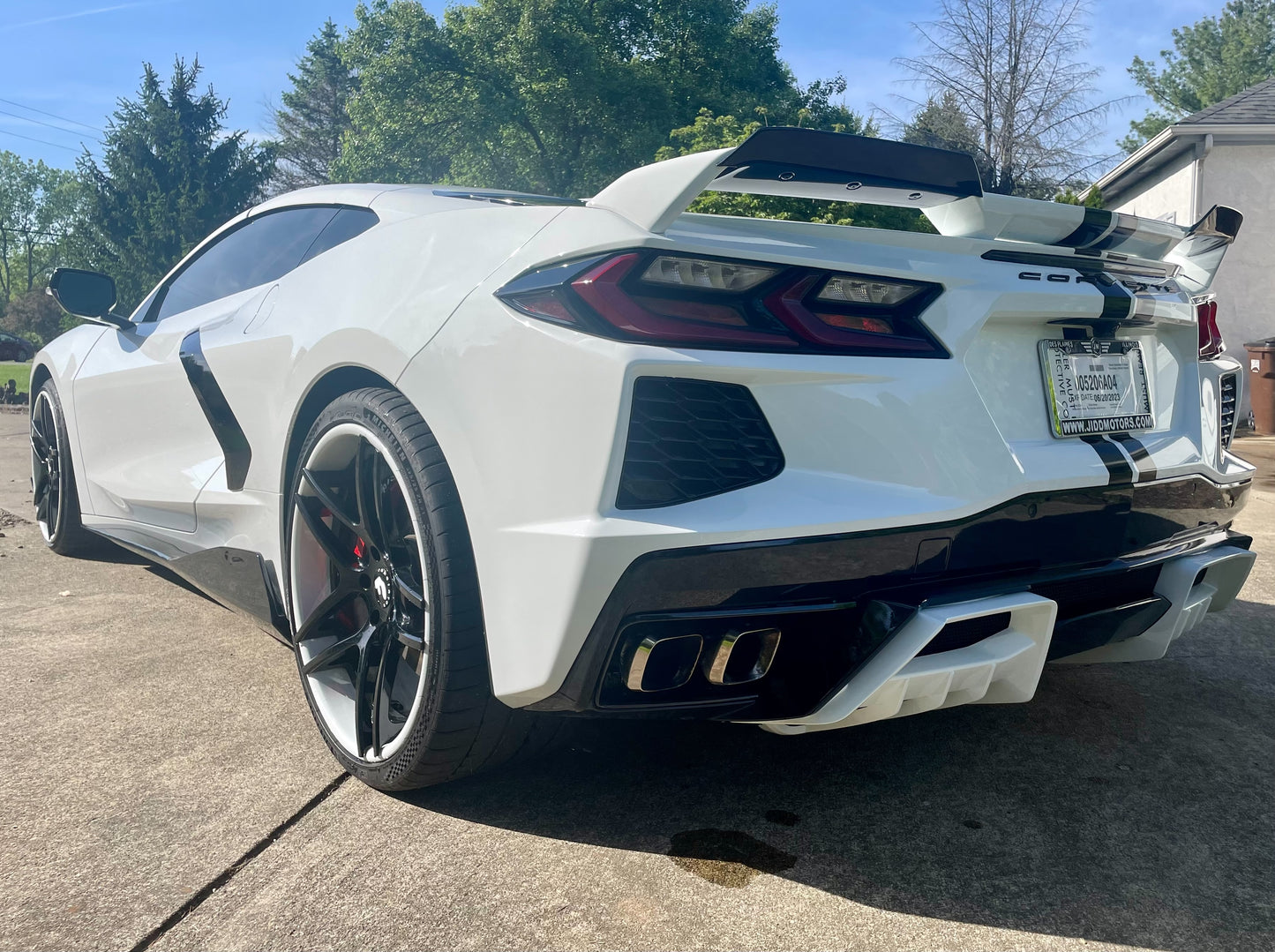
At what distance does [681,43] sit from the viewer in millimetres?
35094

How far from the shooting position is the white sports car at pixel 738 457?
1.63m

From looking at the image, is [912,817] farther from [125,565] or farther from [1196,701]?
[125,565]

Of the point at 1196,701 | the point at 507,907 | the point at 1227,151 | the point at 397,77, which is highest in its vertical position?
the point at 397,77

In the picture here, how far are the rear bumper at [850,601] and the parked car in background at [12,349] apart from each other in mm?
51627

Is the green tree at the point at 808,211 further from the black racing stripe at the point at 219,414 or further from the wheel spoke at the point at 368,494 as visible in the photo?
the wheel spoke at the point at 368,494

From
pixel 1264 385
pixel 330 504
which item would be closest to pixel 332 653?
pixel 330 504

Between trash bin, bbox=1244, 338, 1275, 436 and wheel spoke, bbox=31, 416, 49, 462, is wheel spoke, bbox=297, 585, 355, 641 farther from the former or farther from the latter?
trash bin, bbox=1244, 338, 1275, 436

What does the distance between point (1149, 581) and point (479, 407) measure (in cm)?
147

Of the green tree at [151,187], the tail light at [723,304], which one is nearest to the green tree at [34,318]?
the green tree at [151,187]

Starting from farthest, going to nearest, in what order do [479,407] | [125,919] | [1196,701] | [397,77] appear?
[397,77] → [1196,701] → [479,407] → [125,919]

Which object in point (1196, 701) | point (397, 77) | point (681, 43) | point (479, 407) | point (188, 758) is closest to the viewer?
point (479, 407)

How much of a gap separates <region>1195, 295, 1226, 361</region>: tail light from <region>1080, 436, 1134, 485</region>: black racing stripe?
624 mm

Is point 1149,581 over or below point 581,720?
over

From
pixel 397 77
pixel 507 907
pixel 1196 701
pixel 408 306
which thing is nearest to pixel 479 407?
pixel 408 306
